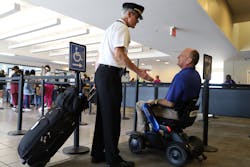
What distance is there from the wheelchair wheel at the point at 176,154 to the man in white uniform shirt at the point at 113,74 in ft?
1.21

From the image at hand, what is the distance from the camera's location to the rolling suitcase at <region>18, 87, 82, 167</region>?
5.29 ft

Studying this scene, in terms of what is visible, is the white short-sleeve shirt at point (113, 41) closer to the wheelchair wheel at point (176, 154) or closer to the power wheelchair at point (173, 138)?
the power wheelchair at point (173, 138)

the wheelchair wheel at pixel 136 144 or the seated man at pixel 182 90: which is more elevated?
the seated man at pixel 182 90

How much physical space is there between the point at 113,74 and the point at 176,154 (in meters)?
0.88

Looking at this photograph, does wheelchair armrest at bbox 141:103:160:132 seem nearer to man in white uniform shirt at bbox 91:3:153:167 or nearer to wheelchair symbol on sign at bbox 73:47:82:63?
man in white uniform shirt at bbox 91:3:153:167

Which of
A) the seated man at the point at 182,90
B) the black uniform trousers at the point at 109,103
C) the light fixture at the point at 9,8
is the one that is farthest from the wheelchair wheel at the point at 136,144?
the light fixture at the point at 9,8

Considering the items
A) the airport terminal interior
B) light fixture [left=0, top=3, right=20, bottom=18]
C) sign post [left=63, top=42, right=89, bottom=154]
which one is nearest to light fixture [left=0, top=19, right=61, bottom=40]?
the airport terminal interior

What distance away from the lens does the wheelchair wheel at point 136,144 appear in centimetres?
214

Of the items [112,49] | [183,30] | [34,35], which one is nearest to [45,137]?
[112,49]

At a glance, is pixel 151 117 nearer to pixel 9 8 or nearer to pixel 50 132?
pixel 50 132

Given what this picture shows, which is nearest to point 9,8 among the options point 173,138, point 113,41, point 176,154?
point 113,41

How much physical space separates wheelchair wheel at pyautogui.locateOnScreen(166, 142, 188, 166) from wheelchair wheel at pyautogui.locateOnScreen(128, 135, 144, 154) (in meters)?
0.29

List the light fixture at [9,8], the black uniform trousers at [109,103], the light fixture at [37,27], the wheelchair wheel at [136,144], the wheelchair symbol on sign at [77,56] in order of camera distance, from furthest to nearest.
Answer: the light fixture at [37,27], the light fixture at [9,8], the wheelchair symbol on sign at [77,56], the wheelchair wheel at [136,144], the black uniform trousers at [109,103]

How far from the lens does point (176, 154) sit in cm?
190
